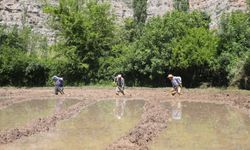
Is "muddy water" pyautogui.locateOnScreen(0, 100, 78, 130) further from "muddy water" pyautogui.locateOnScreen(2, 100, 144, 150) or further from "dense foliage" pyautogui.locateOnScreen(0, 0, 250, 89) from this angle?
"dense foliage" pyautogui.locateOnScreen(0, 0, 250, 89)

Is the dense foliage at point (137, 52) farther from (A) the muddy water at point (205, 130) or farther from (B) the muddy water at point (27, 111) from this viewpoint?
(A) the muddy water at point (205, 130)

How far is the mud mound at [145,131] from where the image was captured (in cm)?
1609

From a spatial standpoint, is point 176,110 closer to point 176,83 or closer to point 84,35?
point 176,83

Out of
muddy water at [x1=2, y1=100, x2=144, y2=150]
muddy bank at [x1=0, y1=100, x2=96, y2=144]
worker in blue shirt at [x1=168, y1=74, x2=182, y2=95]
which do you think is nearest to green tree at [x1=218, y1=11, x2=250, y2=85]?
worker in blue shirt at [x1=168, y1=74, x2=182, y2=95]

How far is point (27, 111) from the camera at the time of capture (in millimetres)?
28016

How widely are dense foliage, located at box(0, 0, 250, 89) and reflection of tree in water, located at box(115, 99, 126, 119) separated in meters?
13.0

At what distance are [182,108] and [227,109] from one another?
254 centimetres

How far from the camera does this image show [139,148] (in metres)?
15.6

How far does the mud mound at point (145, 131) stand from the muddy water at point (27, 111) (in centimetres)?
573

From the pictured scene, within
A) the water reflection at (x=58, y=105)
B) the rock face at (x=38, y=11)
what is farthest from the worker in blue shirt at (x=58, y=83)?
the rock face at (x=38, y=11)

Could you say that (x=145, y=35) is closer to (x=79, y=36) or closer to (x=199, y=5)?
(x=79, y=36)

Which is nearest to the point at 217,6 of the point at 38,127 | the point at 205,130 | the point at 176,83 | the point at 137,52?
the point at 137,52

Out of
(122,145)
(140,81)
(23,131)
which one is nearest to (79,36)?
(140,81)

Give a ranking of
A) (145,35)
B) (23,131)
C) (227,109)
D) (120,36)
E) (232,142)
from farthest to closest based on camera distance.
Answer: (120,36), (145,35), (227,109), (23,131), (232,142)
